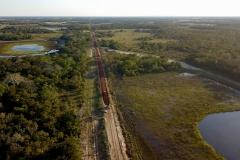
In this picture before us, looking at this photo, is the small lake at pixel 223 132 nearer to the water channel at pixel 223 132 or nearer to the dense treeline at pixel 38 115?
the water channel at pixel 223 132

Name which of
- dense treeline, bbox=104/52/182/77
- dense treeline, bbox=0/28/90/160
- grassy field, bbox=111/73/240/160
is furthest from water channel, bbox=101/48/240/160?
dense treeline, bbox=104/52/182/77

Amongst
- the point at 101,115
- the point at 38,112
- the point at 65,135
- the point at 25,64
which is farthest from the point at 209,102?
the point at 25,64

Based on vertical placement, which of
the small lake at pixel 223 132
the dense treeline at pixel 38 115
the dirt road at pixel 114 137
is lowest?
the small lake at pixel 223 132

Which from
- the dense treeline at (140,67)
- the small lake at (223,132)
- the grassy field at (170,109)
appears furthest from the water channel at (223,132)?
the dense treeline at (140,67)

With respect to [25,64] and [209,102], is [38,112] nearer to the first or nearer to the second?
[25,64]

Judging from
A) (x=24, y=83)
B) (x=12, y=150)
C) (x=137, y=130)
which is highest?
(x=24, y=83)
